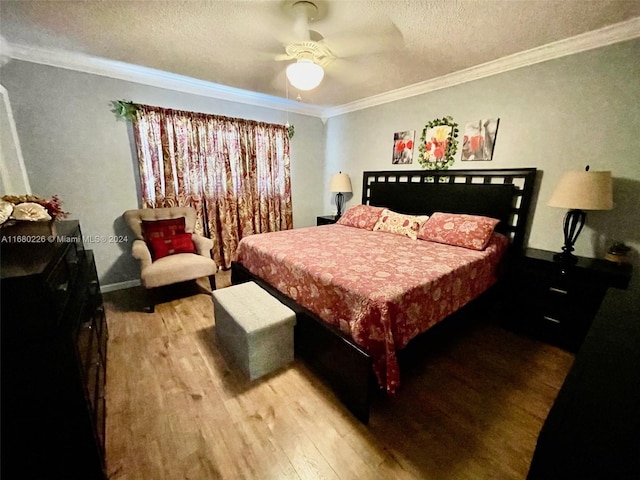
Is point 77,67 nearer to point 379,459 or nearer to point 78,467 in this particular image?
point 78,467

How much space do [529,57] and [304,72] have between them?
6.67 ft

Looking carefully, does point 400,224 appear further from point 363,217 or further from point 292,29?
point 292,29

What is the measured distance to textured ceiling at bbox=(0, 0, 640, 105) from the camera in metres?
1.66

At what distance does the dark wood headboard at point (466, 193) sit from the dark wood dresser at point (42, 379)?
3.15m

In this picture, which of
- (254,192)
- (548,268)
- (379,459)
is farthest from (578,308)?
(254,192)

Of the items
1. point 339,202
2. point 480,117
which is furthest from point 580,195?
point 339,202

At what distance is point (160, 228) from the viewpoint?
280cm

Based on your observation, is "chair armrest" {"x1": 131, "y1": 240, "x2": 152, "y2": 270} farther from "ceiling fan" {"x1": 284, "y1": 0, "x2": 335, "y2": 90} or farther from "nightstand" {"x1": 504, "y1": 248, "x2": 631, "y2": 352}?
"nightstand" {"x1": 504, "y1": 248, "x2": 631, "y2": 352}

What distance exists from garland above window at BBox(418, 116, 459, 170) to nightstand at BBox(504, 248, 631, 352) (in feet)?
4.30

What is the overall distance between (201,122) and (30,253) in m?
2.59

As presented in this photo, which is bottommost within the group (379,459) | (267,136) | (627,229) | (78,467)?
(379,459)

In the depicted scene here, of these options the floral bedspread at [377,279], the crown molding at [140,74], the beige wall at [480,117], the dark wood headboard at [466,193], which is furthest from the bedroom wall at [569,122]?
the crown molding at [140,74]

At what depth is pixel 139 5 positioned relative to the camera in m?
1.67

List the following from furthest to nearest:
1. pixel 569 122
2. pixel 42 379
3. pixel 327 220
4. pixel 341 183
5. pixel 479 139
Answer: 1. pixel 327 220
2. pixel 341 183
3. pixel 479 139
4. pixel 569 122
5. pixel 42 379
